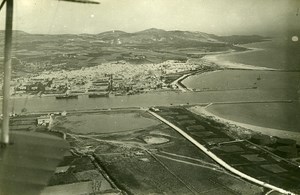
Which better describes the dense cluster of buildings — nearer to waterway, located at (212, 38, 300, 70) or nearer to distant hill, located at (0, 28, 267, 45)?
distant hill, located at (0, 28, 267, 45)

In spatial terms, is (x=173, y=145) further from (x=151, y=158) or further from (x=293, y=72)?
(x=293, y=72)

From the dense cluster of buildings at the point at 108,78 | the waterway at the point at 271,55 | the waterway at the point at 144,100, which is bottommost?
the waterway at the point at 144,100

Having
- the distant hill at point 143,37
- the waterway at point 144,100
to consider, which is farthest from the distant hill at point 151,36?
the waterway at point 144,100

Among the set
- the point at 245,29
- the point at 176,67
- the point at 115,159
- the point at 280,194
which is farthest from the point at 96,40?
the point at 280,194

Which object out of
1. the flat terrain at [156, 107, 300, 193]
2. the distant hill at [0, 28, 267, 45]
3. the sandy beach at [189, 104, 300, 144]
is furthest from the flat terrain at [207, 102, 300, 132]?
the distant hill at [0, 28, 267, 45]

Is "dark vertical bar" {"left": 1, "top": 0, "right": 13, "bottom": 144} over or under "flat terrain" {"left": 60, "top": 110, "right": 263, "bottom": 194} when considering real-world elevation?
over

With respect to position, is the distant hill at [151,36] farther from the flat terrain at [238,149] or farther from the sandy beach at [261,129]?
the sandy beach at [261,129]

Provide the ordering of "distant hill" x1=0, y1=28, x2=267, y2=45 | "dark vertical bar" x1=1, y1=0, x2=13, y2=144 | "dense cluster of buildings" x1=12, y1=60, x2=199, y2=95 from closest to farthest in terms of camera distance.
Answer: "dark vertical bar" x1=1, y1=0, x2=13, y2=144, "distant hill" x1=0, y1=28, x2=267, y2=45, "dense cluster of buildings" x1=12, y1=60, x2=199, y2=95

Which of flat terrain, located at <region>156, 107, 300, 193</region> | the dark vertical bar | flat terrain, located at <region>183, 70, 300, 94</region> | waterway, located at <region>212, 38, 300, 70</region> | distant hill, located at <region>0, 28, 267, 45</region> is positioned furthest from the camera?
flat terrain, located at <region>183, 70, 300, 94</region>

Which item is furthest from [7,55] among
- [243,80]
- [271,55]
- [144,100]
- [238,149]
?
[271,55]

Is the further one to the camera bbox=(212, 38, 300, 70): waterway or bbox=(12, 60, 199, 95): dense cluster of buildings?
bbox=(212, 38, 300, 70): waterway

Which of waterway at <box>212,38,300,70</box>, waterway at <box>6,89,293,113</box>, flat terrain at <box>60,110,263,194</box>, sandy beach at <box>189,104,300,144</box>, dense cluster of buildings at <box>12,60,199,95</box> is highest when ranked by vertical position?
waterway at <box>212,38,300,70</box>
